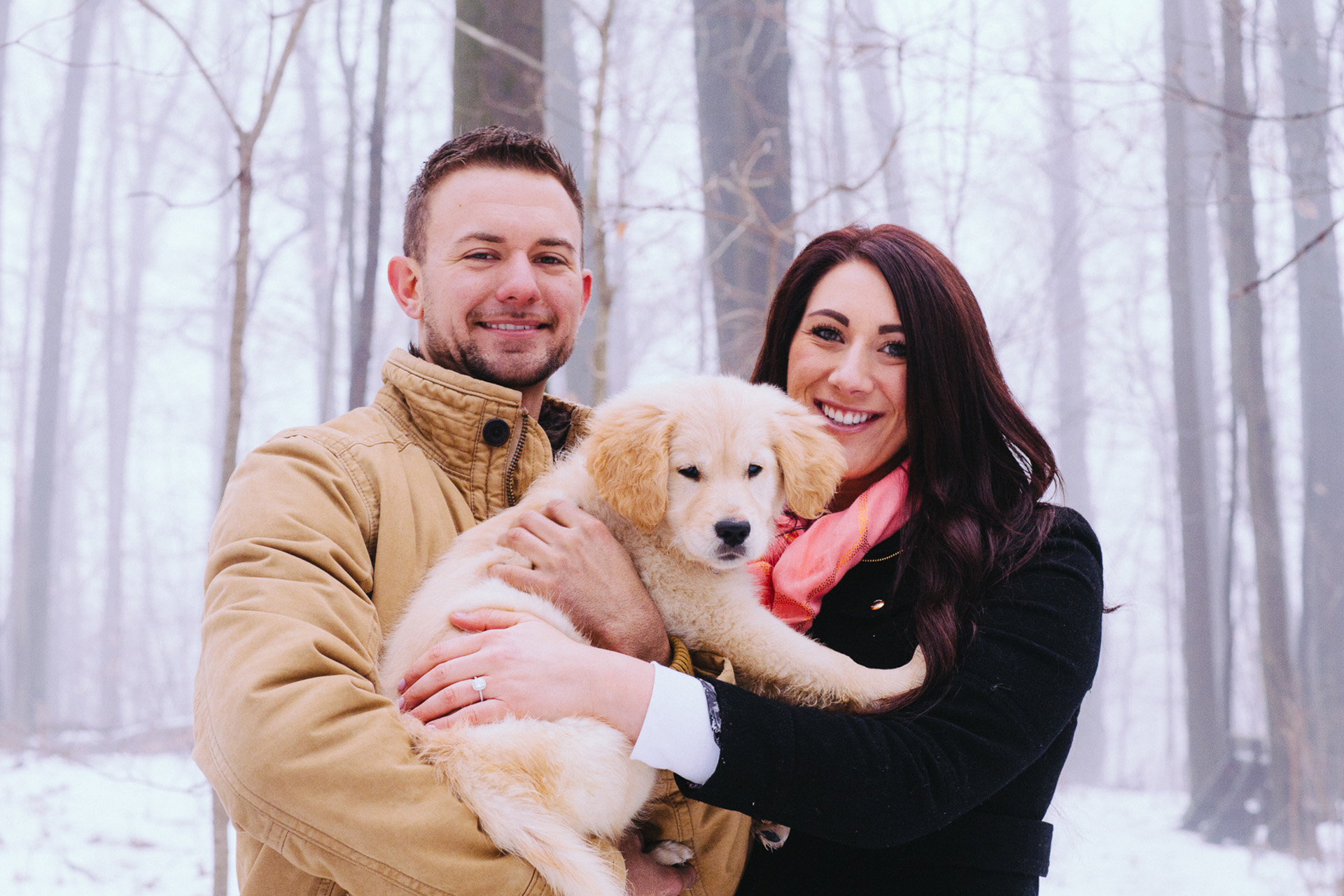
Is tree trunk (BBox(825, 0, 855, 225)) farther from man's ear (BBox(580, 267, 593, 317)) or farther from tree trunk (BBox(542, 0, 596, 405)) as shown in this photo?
man's ear (BBox(580, 267, 593, 317))

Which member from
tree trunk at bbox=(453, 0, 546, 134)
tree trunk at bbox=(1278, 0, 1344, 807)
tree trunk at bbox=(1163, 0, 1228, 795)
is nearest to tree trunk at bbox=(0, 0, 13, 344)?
tree trunk at bbox=(453, 0, 546, 134)

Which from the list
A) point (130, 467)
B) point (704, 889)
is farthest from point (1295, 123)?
point (130, 467)

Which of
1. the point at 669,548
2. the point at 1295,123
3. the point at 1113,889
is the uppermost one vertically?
the point at 1295,123

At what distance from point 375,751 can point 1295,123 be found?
11859 millimetres

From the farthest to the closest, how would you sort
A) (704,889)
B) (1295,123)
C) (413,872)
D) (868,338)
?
1. (1295,123)
2. (868,338)
3. (704,889)
4. (413,872)

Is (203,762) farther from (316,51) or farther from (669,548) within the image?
(316,51)

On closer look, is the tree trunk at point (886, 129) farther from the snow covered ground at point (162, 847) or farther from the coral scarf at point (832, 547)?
the coral scarf at point (832, 547)

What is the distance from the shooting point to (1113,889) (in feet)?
22.8

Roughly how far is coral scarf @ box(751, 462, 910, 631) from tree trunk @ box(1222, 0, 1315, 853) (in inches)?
265

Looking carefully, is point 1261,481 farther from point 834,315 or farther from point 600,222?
point 834,315

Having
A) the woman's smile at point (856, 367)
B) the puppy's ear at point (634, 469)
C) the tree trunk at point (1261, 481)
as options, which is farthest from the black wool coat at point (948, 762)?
the tree trunk at point (1261, 481)

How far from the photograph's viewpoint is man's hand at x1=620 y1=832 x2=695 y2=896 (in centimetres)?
209

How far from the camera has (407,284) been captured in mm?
2719

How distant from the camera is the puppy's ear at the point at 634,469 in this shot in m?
2.49
